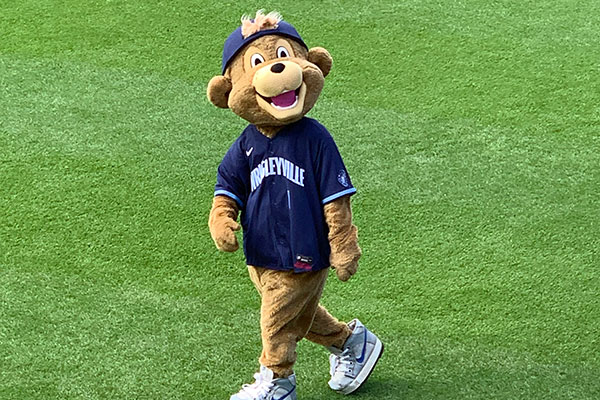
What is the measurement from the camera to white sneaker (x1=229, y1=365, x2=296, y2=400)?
3662 millimetres

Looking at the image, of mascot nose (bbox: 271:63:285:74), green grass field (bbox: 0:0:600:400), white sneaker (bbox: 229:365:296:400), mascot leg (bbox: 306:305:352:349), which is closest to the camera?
mascot nose (bbox: 271:63:285:74)

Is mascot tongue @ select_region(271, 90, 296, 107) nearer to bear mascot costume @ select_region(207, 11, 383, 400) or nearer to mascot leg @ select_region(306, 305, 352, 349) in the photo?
bear mascot costume @ select_region(207, 11, 383, 400)

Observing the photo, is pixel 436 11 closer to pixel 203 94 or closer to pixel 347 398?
pixel 203 94

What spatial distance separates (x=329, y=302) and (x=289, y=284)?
97cm

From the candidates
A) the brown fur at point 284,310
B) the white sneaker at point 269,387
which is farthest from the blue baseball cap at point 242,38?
the white sneaker at point 269,387

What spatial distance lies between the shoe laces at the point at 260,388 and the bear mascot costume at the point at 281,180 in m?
0.15

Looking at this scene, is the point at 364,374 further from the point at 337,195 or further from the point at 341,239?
the point at 337,195

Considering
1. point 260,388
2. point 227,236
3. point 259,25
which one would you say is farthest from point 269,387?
point 259,25

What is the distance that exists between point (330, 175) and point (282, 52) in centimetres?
44

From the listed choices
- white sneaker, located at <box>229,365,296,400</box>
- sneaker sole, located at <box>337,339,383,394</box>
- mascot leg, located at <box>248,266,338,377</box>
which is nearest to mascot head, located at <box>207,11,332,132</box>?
mascot leg, located at <box>248,266,338,377</box>

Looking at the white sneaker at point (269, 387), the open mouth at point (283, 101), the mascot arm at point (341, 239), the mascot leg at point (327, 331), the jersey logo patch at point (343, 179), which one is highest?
the open mouth at point (283, 101)

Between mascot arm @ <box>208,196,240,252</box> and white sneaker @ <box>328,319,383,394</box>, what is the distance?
0.68 m

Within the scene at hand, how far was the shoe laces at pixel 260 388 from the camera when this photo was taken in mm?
3668

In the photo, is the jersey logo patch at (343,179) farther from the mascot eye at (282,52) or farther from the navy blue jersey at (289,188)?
the mascot eye at (282,52)
